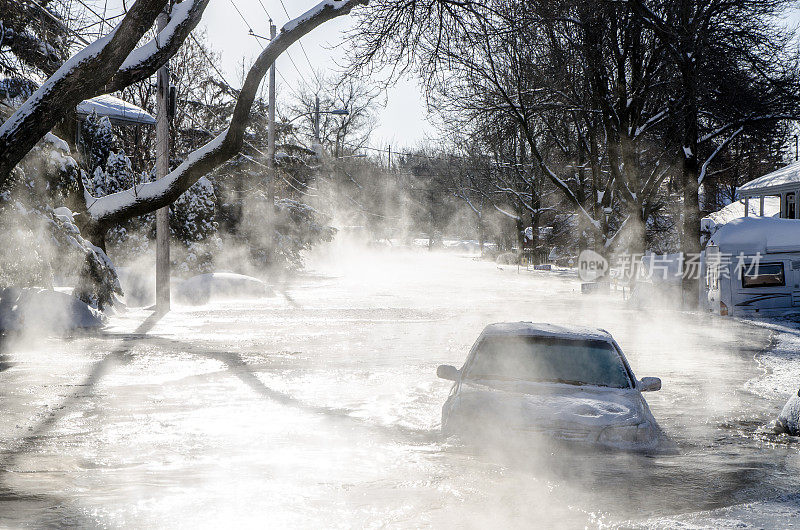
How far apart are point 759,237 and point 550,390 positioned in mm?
19613

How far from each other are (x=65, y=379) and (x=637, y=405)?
318 inches

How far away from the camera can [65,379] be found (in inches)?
478

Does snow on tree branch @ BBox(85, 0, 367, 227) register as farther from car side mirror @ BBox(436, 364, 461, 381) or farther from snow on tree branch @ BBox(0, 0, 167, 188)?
car side mirror @ BBox(436, 364, 461, 381)

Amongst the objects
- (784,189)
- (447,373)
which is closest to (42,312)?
(447,373)

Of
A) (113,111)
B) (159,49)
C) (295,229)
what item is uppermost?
(113,111)

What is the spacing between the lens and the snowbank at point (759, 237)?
2492cm

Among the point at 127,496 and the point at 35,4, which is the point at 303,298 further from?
the point at 127,496

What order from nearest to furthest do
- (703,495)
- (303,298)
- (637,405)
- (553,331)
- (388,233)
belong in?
(703,495) < (637,405) < (553,331) < (303,298) < (388,233)

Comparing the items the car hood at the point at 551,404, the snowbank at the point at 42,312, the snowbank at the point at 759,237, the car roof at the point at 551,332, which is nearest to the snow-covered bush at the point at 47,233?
the snowbank at the point at 42,312

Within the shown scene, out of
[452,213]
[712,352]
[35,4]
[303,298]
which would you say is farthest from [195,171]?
[452,213]

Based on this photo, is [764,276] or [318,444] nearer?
[318,444]

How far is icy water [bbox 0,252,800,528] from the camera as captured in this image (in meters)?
6.08

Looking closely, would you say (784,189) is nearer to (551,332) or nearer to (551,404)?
(551,332)

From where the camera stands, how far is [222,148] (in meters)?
14.6
